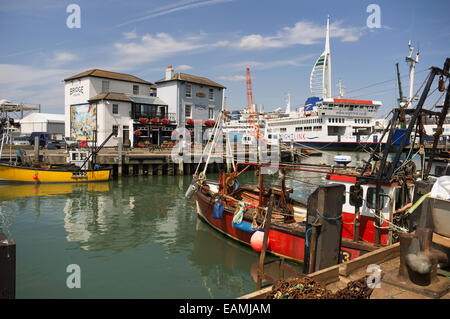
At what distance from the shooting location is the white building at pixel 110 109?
41.6 meters

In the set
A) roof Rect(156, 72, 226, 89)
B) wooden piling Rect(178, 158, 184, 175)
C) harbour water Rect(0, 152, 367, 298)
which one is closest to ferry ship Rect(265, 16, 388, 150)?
roof Rect(156, 72, 226, 89)

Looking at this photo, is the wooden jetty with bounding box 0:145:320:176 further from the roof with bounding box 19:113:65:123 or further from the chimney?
the roof with bounding box 19:113:65:123

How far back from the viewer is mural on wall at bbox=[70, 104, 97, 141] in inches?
1651

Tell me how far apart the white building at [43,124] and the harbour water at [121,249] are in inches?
1662

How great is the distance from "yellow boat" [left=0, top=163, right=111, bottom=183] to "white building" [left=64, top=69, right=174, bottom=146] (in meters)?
12.6

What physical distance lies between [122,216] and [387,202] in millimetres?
14092

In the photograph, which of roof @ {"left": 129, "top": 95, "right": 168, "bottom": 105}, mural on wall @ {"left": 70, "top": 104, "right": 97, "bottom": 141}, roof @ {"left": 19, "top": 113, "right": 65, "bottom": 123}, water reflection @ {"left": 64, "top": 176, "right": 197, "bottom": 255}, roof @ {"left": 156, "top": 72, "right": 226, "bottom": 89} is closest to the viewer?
water reflection @ {"left": 64, "top": 176, "right": 197, "bottom": 255}

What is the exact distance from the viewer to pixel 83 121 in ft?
142

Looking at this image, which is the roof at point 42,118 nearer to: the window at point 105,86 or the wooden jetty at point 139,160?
the window at point 105,86

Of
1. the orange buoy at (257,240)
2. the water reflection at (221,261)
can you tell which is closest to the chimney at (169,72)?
the water reflection at (221,261)

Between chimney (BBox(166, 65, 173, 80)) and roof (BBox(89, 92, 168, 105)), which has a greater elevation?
chimney (BBox(166, 65, 173, 80))

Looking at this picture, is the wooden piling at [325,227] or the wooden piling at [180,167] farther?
the wooden piling at [180,167]

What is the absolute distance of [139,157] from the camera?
3444 centimetres

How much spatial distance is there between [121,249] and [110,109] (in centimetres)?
3203
